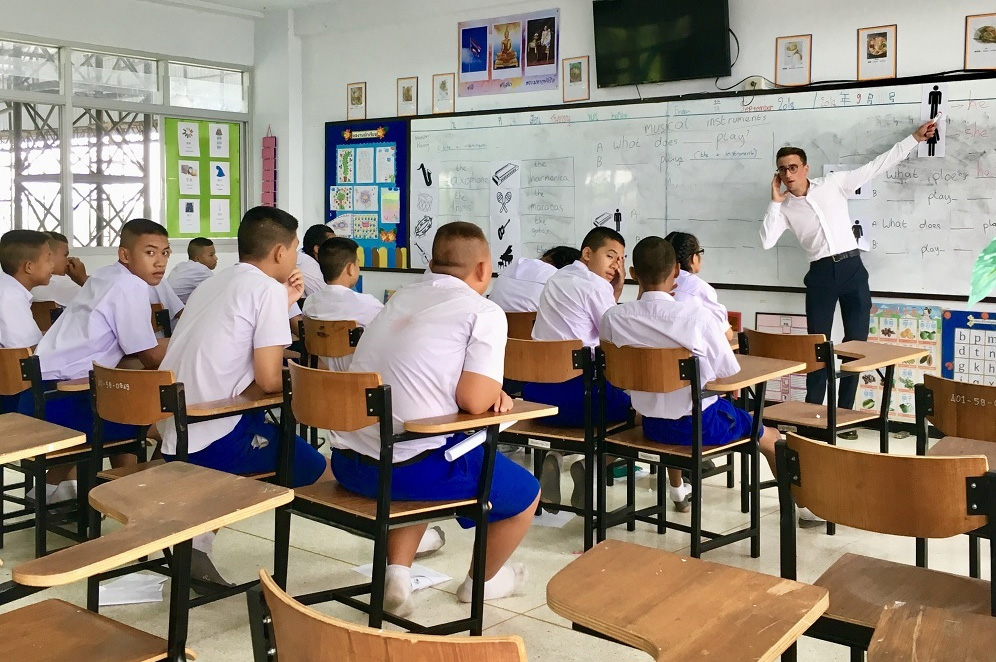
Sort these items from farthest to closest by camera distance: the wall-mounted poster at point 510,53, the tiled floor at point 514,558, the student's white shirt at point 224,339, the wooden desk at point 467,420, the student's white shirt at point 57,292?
1. the wall-mounted poster at point 510,53
2. the student's white shirt at point 57,292
3. the student's white shirt at point 224,339
4. the tiled floor at point 514,558
5. the wooden desk at point 467,420

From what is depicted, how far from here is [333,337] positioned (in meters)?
4.63

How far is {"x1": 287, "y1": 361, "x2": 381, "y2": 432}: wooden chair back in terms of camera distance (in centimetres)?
263

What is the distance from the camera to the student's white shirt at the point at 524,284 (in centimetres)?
536

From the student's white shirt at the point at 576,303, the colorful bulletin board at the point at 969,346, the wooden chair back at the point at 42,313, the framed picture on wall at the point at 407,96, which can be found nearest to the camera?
the student's white shirt at the point at 576,303

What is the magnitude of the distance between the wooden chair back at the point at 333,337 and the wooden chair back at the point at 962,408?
2.50 m

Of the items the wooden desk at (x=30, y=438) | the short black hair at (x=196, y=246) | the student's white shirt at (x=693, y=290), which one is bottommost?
the wooden desk at (x=30, y=438)

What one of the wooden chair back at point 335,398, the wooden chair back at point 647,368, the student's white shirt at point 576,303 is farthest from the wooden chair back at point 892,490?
the student's white shirt at point 576,303

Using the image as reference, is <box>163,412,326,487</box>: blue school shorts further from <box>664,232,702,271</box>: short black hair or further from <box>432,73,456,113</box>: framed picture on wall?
<box>432,73,456,113</box>: framed picture on wall

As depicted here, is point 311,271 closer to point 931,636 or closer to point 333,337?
point 333,337

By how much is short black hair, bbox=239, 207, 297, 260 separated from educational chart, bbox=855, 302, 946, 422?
12.9 ft

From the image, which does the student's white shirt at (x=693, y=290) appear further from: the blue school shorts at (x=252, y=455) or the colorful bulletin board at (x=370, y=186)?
the colorful bulletin board at (x=370, y=186)

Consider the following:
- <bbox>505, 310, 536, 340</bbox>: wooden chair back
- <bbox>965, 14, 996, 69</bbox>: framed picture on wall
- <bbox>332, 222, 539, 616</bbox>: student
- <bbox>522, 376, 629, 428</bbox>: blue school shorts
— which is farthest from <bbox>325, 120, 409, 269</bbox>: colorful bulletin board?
<bbox>332, 222, 539, 616</bbox>: student

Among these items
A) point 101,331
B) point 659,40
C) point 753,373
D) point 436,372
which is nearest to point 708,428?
point 753,373

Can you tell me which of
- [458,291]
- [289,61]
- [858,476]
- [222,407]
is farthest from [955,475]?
[289,61]
